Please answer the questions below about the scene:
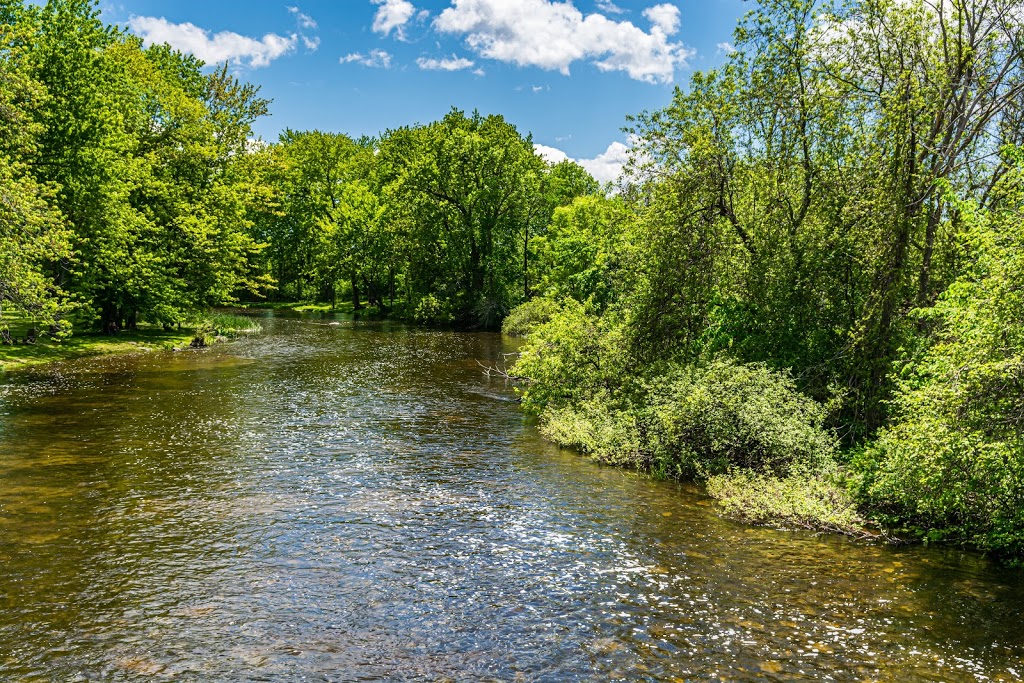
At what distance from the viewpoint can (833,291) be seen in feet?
59.3

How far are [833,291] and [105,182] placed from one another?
35773 mm

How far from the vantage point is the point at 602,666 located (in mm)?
8484

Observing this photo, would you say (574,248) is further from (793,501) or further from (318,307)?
(793,501)

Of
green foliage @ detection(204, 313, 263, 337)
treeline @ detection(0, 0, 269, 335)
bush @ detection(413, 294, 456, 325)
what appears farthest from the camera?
bush @ detection(413, 294, 456, 325)

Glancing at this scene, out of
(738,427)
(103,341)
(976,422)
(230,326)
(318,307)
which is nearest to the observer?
(976,422)

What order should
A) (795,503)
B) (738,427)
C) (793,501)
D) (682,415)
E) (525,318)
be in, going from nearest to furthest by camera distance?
1. (795,503)
2. (793,501)
3. (738,427)
4. (682,415)
5. (525,318)

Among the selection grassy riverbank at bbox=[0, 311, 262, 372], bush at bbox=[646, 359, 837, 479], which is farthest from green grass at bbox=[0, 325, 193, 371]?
bush at bbox=[646, 359, 837, 479]

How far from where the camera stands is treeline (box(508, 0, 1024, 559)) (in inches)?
452

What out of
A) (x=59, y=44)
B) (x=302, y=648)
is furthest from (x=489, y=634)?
(x=59, y=44)

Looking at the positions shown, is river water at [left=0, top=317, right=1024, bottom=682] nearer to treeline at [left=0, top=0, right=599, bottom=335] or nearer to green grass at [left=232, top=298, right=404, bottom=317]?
treeline at [left=0, top=0, right=599, bottom=335]

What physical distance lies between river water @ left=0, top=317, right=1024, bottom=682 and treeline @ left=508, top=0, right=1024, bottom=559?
152 centimetres

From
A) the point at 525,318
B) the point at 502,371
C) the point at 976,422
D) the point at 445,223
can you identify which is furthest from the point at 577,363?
the point at 445,223

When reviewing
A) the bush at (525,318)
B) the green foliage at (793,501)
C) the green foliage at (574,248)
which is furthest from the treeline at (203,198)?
the green foliage at (793,501)

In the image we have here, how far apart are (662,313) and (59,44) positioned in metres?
33.7
